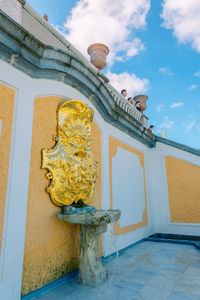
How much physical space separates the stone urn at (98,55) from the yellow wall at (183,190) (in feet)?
9.89

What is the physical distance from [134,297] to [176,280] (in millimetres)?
722

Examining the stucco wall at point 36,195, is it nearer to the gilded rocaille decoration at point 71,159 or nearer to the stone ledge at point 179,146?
the gilded rocaille decoration at point 71,159

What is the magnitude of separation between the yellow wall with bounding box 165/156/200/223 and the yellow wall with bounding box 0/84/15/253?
175 inches

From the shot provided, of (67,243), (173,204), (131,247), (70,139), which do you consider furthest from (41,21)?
(173,204)

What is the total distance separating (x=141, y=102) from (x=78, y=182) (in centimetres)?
415

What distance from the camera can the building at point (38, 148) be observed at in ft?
6.46

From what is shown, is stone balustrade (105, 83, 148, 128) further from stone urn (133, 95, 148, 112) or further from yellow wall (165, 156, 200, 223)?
yellow wall (165, 156, 200, 223)

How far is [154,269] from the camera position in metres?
2.81

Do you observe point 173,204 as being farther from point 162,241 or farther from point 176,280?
point 176,280

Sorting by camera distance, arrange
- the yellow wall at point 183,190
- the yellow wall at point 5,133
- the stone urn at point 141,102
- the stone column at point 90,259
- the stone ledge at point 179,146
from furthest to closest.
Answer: the stone urn at point 141,102 → the stone ledge at point 179,146 → the yellow wall at point 183,190 → the stone column at point 90,259 → the yellow wall at point 5,133

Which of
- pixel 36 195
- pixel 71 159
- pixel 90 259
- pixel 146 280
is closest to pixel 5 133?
pixel 36 195

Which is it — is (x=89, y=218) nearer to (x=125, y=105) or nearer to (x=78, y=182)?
(x=78, y=182)

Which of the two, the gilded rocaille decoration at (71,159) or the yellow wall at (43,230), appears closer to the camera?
the yellow wall at (43,230)

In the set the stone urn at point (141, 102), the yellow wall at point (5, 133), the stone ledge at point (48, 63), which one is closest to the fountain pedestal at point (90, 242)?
the yellow wall at point (5, 133)
